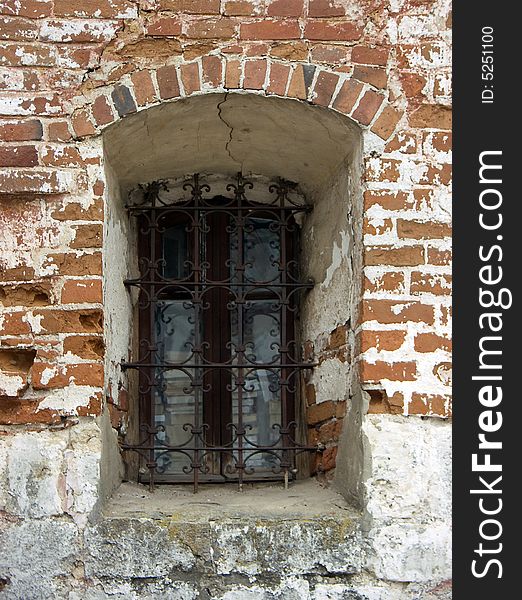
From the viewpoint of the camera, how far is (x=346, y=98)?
3.39 m

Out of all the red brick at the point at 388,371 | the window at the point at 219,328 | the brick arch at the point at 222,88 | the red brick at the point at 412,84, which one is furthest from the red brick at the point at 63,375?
the red brick at the point at 412,84

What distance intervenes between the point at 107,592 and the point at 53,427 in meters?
0.60

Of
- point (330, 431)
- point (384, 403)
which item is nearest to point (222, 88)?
point (384, 403)

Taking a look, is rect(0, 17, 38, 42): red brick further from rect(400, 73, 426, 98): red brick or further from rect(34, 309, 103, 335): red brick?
rect(400, 73, 426, 98): red brick

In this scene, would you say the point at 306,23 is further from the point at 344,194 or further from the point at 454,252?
the point at 454,252

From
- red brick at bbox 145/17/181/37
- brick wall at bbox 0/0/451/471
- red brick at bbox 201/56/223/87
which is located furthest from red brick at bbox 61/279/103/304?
red brick at bbox 145/17/181/37

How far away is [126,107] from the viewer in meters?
3.38

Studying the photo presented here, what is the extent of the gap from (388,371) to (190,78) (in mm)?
1283

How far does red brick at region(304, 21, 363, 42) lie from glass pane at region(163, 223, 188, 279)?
1.13m

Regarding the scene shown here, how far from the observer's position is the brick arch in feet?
11.1

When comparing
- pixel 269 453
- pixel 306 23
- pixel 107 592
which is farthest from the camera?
pixel 269 453

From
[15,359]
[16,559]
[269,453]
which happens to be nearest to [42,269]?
[15,359]

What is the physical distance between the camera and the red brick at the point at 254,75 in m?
3.38

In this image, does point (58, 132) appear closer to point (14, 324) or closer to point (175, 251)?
point (14, 324)
